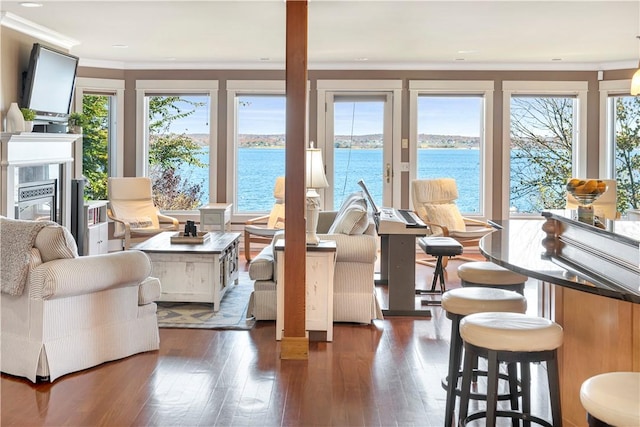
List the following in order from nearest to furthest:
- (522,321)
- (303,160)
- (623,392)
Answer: (623,392) < (522,321) < (303,160)

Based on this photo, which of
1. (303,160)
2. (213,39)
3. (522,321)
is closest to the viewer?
(522,321)

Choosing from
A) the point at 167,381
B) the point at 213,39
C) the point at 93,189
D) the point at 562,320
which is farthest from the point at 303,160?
the point at 93,189

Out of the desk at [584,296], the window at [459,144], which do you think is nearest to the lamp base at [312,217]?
the desk at [584,296]

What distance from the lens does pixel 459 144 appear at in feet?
30.5

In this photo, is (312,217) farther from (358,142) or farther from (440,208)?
(358,142)

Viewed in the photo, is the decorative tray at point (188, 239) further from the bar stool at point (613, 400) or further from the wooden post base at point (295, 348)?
the bar stool at point (613, 400)

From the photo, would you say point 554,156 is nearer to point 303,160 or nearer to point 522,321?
point 303,160

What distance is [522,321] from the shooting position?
261 centimetres

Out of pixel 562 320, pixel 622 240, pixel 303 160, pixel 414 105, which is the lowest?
pixel 562 320

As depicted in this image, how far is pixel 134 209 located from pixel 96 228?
0.59 m

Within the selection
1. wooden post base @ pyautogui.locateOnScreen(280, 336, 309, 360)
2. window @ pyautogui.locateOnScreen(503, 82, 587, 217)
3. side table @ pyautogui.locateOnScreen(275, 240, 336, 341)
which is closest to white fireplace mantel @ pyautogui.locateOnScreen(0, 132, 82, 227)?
side table @ pyautogui.locateOnScreen(275, 240, 336, 341)

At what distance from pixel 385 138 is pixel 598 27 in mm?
3402

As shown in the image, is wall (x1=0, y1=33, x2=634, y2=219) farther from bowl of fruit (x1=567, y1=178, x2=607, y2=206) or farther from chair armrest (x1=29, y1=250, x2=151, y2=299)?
bowl of fruit (x1=567, y1=178, x2=607, y2=206)

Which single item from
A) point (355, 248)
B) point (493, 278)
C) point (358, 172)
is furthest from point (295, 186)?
point (358, 172)
